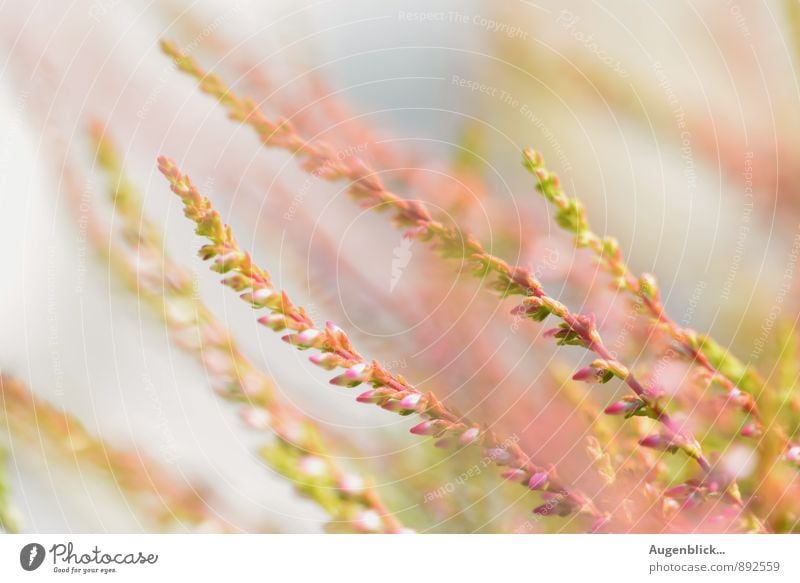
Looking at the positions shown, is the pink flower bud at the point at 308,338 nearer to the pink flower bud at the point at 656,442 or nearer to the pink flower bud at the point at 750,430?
the pink flower bud at the point at 656,442

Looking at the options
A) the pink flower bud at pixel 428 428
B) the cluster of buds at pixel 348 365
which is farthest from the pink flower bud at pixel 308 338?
the pink flower bud at pixel 428 428

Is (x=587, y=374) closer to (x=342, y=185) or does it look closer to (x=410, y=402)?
(x=410, y=402)

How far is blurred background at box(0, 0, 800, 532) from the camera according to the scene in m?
0.89

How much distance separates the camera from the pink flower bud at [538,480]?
2.27 ft

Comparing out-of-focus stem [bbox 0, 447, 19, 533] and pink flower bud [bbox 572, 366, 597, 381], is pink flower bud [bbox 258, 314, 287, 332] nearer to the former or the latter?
pink flower bud [bbox 572, 366, 597, 381]

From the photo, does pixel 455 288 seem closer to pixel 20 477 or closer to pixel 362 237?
pixel 362 237

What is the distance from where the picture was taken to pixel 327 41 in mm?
934

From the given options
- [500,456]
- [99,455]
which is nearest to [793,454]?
[500,456]

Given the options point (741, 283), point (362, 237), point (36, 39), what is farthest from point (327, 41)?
point (741, 283)

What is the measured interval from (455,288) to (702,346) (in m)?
0.26
